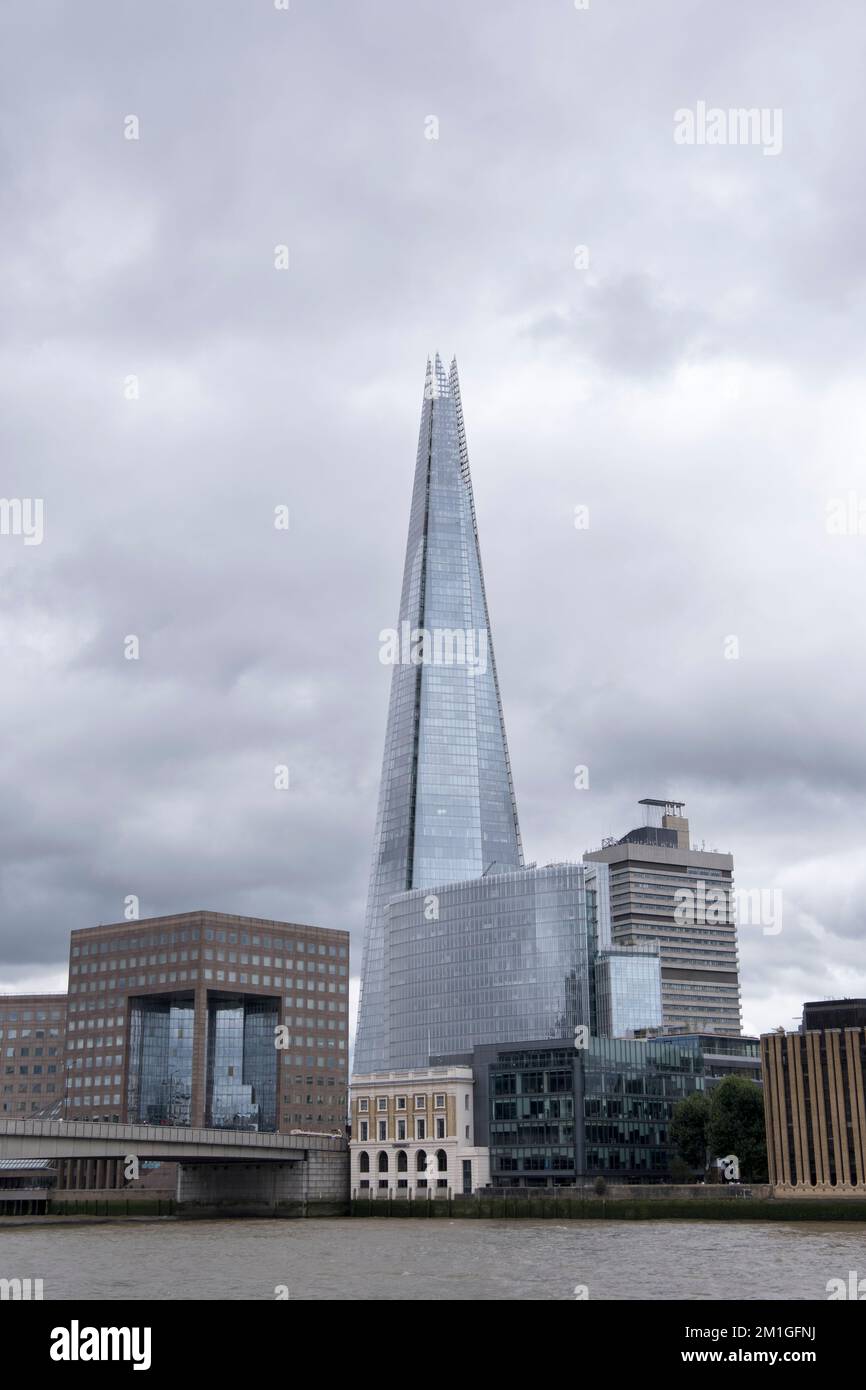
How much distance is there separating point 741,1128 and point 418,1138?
31.3 meters

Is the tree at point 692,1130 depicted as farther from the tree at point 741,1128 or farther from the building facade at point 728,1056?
the building facade at point 728,1056

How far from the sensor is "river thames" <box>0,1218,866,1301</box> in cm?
5488

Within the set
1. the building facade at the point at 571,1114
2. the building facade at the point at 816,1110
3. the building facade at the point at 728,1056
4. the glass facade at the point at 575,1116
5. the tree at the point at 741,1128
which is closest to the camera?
the building facade at the point at 816,1110

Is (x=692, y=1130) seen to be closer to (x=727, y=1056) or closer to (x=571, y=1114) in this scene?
(x=571, y=1114)

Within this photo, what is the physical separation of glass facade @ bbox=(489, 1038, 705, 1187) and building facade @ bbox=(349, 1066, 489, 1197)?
252 centimetres

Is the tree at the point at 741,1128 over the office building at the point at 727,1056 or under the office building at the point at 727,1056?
under

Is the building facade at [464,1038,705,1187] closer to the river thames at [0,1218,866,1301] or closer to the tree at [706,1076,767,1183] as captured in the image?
the tree at [706,1076,767,1183]

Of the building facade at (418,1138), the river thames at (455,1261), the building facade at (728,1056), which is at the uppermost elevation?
the building facade at (728,1056)

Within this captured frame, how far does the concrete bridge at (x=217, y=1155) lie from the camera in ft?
382

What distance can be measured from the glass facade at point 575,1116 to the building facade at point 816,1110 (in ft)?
81.1

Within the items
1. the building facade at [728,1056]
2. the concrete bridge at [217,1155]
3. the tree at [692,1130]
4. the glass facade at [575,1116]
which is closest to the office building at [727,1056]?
the building facade at [728,1056]

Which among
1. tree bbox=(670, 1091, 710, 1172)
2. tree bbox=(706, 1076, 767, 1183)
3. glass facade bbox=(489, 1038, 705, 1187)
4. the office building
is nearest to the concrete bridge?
glass facade bbox=(489, 1038, 705, 1187)
